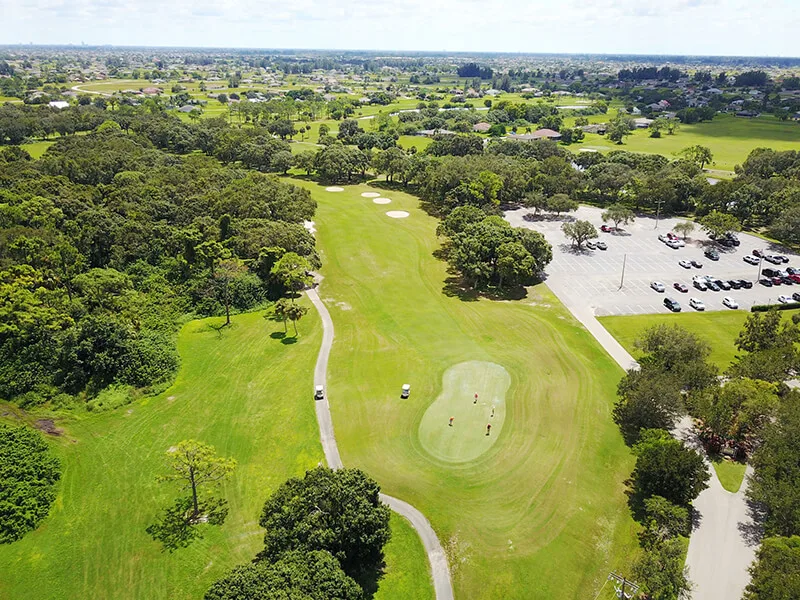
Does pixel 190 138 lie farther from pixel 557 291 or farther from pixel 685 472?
pixel 685 472

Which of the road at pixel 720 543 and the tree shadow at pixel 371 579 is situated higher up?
the road at pixel 720 543

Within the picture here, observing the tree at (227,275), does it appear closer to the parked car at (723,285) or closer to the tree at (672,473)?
the tree at (672,473)

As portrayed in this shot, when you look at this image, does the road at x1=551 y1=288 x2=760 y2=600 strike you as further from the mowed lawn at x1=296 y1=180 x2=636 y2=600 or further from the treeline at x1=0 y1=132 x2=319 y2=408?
the treeline at x1=0 y1=132 x2=319 y2=408

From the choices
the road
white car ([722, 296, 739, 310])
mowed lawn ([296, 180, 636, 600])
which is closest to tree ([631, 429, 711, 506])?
A: the road

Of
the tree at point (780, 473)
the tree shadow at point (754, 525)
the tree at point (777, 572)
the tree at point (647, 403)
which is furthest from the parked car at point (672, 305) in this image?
the tree at point (777, 572)

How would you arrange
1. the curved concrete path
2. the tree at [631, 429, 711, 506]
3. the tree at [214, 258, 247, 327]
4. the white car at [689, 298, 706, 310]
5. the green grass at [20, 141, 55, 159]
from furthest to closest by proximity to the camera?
the green grass at [20, 141, 55, 159]
the tree at [214, 258, 247, 327]
the white car at [689, 298, 706, 310]
the tree at [631, 429, 711, 506]
the curved concrete path

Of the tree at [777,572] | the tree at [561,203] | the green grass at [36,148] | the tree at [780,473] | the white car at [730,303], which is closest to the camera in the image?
the tree at [777,572]
